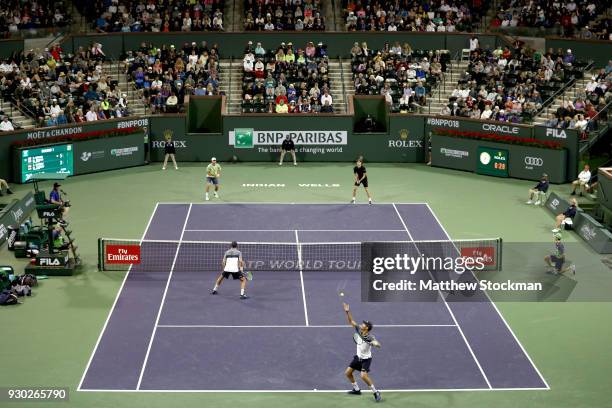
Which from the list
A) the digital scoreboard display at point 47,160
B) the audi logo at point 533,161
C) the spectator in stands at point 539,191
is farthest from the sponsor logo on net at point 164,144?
the spectator in stands at point 539,191

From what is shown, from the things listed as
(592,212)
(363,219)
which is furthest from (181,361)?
(592,212)

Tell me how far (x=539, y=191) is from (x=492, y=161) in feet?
20.3

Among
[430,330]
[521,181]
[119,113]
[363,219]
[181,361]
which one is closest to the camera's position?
[181,361]

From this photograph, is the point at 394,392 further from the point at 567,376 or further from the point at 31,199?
the point at 31,199

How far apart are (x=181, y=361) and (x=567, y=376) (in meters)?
9.14

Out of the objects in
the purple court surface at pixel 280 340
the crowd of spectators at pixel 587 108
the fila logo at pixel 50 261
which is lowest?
the purple court surface at pixel 280 340

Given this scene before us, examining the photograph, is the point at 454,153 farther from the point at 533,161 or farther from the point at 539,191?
the point at 539,191

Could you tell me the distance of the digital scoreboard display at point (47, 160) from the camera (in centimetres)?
4416

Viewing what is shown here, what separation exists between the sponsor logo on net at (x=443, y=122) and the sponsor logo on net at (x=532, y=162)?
4.20 meters

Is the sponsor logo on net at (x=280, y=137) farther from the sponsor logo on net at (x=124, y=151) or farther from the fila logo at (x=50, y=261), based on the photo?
the fila logo at (x=50, y=261)

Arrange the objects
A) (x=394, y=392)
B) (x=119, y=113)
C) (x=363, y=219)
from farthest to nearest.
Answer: (x=119, y=113), (x=363, y=219), (x=394, y=392)

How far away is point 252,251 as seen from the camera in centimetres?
3259

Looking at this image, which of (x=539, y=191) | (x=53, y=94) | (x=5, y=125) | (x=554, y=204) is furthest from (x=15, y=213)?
(x=554, y=204)

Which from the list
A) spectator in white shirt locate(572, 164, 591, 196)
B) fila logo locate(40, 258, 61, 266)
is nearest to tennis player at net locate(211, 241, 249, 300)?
fila logo locate(40, 258, 61, 266)
